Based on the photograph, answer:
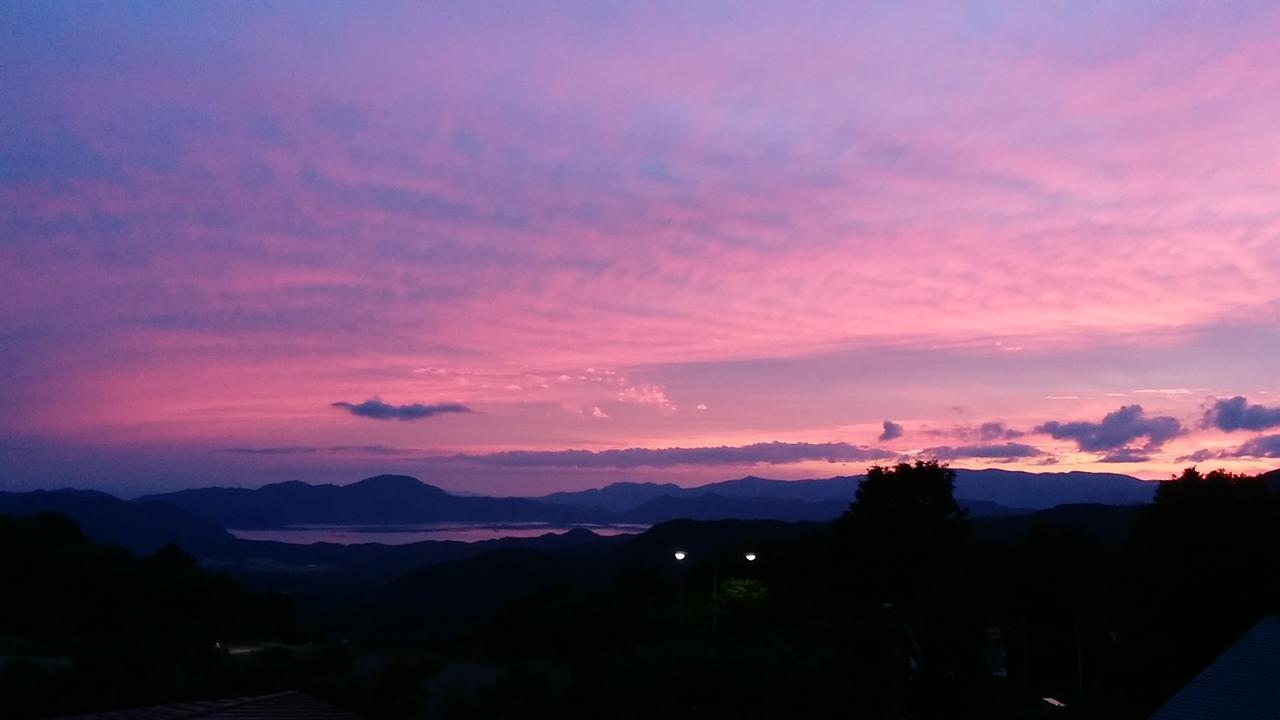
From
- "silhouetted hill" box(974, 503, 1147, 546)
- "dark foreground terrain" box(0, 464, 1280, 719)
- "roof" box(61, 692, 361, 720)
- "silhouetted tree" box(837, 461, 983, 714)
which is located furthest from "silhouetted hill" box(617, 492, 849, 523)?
"roof" box(61, 692, 361, 720)

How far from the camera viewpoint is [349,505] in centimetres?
14050

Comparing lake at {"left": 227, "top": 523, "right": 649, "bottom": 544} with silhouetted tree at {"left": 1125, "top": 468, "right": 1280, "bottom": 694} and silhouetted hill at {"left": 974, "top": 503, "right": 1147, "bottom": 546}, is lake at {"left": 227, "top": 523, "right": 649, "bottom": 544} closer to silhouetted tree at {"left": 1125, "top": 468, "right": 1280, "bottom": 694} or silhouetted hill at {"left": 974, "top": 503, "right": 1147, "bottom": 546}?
silhouetted hill at {"left": 974, "top": 503, "right": 1147, "bottom": 546}

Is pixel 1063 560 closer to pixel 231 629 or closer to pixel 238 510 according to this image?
pixel 231 629

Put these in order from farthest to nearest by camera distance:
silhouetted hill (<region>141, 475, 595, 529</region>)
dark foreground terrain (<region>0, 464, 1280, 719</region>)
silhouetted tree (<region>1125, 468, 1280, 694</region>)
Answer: silhouetted hill (<region>141, 475, 595, 529</region>) < silhouetted tree (<region>1125, 468, 1280, 694</region>) < dark foreground terrain (<region>0, 464, 1280, 719</region>)

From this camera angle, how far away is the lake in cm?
11306

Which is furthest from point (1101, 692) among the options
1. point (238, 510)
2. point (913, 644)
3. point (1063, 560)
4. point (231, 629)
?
point (238, 510)

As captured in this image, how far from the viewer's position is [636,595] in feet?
127

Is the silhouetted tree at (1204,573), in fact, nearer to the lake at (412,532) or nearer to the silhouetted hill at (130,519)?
the lake at (412,532)

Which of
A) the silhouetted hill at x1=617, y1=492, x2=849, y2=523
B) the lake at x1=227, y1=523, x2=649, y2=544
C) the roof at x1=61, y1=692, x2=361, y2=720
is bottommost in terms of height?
the lake at x1=227, y1=523, x2=649, y2=544

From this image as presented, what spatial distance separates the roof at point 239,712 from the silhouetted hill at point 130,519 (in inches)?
3670

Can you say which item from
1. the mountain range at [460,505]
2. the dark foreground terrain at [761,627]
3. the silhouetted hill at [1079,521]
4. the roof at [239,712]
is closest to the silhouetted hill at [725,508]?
the mountain range at [460,505]

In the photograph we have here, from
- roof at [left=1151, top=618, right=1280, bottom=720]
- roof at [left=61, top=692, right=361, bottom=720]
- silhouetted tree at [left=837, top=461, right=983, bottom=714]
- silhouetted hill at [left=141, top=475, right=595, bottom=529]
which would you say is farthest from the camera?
silhouetted hill at [left=141, top=475, right=595, bottom=529]

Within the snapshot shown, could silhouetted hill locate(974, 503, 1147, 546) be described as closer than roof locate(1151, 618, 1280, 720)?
No

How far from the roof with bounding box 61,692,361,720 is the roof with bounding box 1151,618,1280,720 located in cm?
1493
